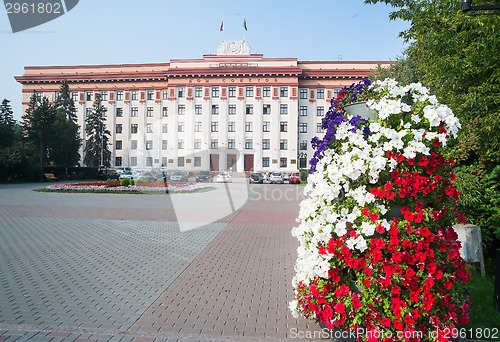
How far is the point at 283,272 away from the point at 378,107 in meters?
4.11

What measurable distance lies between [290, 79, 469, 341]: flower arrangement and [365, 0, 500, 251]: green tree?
127 inches

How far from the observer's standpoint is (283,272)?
23.3 feet

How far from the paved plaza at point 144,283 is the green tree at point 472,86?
3.65 m

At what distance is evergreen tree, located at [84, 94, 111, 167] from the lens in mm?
68750

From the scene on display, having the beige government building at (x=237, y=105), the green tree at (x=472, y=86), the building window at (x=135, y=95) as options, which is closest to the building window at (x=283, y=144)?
the beige government building at (x=237, y=105)

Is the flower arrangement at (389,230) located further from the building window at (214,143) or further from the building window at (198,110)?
the building window at (198,110)

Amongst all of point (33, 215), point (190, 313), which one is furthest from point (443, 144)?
point (33, 215)

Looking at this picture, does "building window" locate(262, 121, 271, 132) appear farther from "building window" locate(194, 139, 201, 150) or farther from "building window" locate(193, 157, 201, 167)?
"building window" locate(193, 157, 201, 167)

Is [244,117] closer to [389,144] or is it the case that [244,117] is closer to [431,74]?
[431,74]

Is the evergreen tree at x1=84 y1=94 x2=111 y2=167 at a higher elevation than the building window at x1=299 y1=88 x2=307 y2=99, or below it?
below

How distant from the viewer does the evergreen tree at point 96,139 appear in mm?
68750

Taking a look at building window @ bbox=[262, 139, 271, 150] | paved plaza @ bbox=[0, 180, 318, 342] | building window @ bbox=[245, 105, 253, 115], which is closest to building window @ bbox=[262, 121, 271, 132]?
building window @ bbox=[262, 139, 271, 150]

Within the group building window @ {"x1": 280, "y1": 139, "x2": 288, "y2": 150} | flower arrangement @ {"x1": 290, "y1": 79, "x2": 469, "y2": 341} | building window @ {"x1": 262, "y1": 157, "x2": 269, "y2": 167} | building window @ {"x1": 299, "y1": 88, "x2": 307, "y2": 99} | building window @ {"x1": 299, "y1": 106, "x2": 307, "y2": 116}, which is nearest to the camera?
flower arrangement @ {"x1": 290, "y1": 79, "x2": 469, "y2": 341}

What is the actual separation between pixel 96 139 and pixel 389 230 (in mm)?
71741
